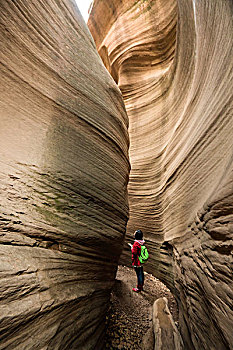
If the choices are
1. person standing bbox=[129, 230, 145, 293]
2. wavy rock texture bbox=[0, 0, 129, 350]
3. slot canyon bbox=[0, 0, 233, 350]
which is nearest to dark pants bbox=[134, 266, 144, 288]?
person standing bbox=[129, 230, 145, 293]

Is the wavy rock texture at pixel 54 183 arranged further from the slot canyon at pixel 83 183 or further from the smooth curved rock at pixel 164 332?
the smooth curved rock at pixel 164 332

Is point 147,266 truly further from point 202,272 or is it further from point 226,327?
point 226,327

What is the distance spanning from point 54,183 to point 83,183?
0.37m

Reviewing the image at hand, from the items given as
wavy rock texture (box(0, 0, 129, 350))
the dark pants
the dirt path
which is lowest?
the dirt path

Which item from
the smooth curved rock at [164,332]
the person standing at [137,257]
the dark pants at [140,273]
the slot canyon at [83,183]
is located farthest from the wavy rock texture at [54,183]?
the dark pants at [140,273]

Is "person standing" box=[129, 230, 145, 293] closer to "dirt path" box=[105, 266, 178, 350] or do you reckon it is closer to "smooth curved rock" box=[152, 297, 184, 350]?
"dirt path" box=[105, 266, 178, 350]

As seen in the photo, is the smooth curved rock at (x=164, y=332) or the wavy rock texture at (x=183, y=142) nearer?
the wavy rock texture at (x=183, y=142)

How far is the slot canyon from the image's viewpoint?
138 centimetres

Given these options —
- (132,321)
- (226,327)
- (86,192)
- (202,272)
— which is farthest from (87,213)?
(132,321)

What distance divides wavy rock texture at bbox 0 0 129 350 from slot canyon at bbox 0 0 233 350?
1 centimetres

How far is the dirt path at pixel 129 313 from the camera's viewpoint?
2.59m

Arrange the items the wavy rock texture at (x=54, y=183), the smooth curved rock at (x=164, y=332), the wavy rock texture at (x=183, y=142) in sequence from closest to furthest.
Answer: the wavy rock texture at (x=54, y=183)
the wavy rock texture at (x=183, y=142)
the smooth curved rock at (x=164, y=332)

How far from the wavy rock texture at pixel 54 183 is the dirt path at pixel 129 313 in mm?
635

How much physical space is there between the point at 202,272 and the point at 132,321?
2032mm
